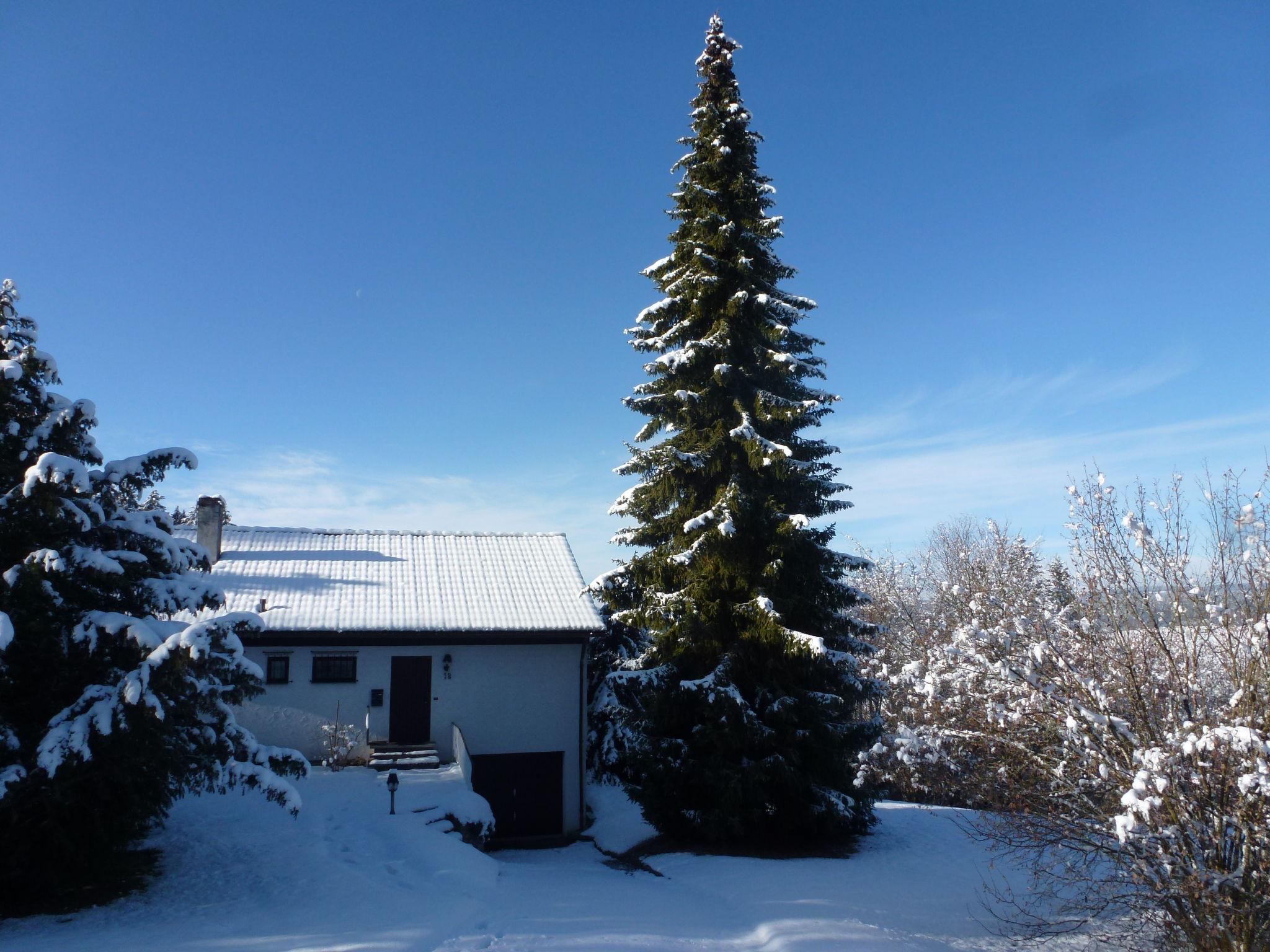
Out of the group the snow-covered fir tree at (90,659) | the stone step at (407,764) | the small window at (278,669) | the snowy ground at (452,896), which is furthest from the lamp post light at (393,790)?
the small window at (278,669)

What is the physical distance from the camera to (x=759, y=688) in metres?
13.7

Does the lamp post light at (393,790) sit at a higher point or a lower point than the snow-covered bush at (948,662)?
lower

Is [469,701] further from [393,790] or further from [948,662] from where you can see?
[948,662]

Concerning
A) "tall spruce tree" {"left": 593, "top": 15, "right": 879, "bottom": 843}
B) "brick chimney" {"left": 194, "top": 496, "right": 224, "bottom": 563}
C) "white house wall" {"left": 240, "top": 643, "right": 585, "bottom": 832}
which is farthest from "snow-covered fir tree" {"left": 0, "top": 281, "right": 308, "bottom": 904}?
"brick chimney" {"left": 194, "top": 496, "right": 224, "bottom": 563}

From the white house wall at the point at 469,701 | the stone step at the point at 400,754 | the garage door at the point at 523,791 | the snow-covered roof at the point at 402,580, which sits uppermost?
the snow-covered roof at the point at 402,580

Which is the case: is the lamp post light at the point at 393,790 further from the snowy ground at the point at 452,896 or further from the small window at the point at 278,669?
the small window at the point at 278,669

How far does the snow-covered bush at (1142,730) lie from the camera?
727cm

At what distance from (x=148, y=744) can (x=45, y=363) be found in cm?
474

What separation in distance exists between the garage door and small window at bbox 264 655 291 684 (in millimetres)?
4872

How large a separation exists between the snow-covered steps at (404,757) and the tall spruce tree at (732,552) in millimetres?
5107

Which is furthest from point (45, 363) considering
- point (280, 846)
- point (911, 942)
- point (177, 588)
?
point (911, 942)

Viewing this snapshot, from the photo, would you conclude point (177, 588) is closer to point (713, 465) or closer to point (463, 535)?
point (713, 465)

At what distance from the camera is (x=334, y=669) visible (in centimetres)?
1914

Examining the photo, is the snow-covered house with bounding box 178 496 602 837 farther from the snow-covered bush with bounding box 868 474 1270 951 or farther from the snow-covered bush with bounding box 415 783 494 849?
the snow-covered bush with bounding box 868 474 1270 951
